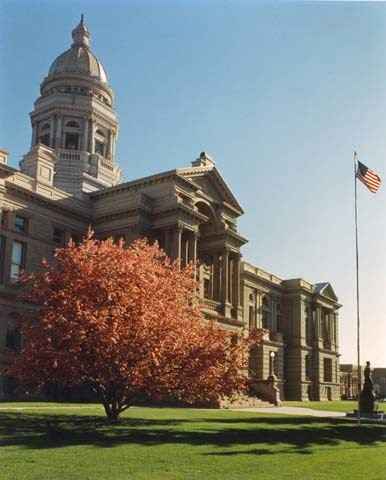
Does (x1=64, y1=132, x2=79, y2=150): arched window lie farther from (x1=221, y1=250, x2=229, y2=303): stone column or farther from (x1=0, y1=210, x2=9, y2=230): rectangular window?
(x1=0, y1=210, x2=9, y2=230): rectangular window

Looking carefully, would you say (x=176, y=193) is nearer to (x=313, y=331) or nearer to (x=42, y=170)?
(x=42, y=170)

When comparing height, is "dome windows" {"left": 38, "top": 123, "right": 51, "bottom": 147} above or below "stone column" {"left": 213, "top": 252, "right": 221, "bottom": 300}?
above

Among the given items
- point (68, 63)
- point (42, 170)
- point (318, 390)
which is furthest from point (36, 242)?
point (318, 390)

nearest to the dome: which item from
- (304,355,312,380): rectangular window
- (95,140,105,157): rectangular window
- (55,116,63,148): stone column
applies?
(55,116,63,148): stone column

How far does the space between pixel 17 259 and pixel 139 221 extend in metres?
10.9

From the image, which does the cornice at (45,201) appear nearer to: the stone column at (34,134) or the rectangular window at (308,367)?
the stone column at (34,134)

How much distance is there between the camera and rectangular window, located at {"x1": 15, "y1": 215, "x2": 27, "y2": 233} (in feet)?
164

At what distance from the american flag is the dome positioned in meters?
56.3

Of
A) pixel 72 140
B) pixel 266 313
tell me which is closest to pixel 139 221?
pixel 72 140

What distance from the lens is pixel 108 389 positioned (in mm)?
24797

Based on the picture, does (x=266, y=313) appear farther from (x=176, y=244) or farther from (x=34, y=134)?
(x=34, y=134)

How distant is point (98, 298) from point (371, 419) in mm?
21166

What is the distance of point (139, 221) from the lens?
53906 mm

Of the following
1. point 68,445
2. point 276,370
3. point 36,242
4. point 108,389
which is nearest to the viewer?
point 68,445
